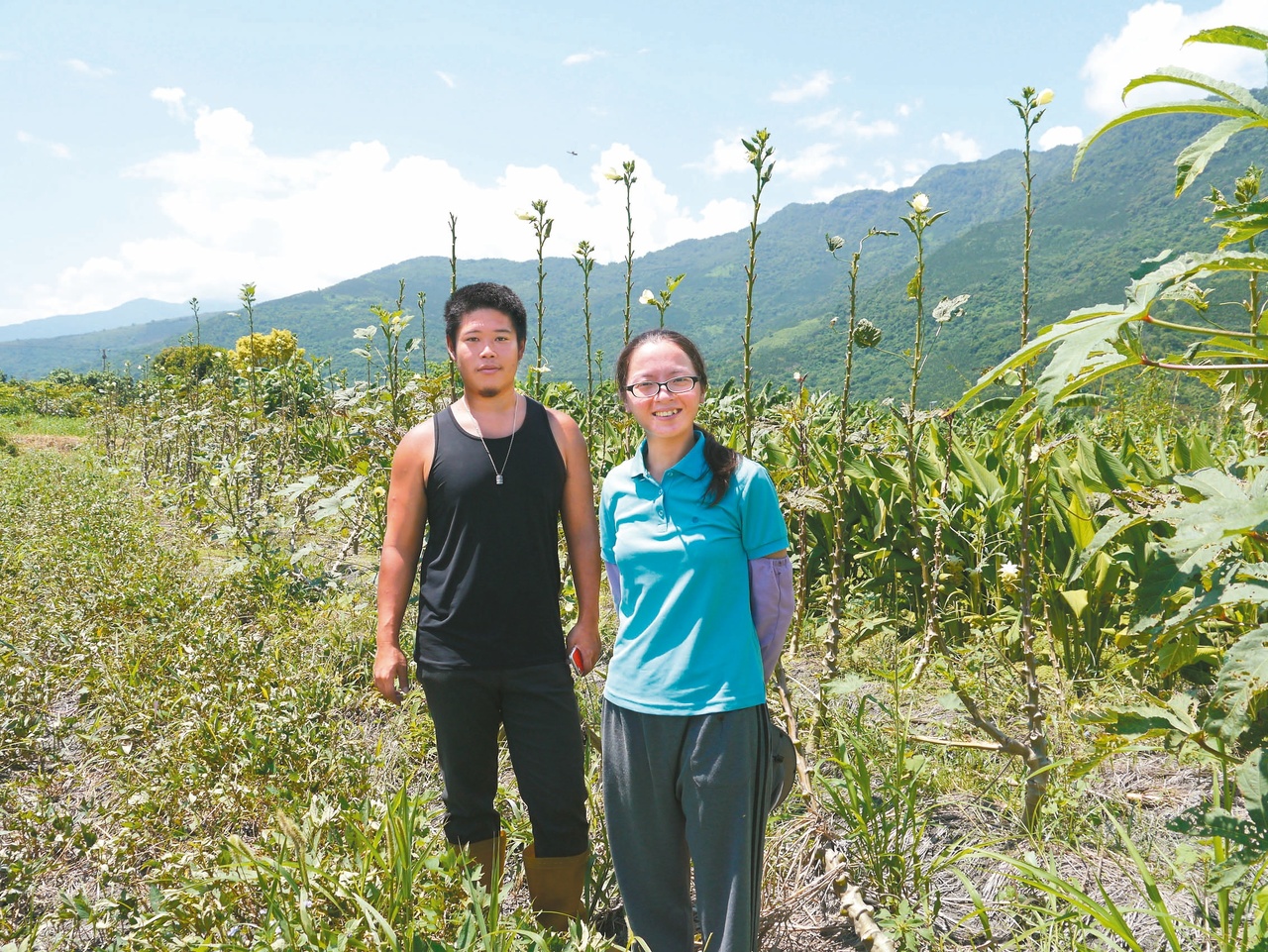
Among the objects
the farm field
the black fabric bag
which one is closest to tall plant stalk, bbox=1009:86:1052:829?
the farm field

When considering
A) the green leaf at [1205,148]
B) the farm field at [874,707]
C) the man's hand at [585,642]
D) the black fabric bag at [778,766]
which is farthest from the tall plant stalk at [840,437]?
the green leaf at [1205,148]

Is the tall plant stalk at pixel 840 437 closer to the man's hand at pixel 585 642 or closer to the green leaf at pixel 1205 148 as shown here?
the man's hand at pixel 585 642

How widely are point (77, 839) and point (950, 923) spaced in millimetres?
2422

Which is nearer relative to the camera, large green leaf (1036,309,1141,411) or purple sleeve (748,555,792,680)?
large green leaf (1036,309,1141,411)

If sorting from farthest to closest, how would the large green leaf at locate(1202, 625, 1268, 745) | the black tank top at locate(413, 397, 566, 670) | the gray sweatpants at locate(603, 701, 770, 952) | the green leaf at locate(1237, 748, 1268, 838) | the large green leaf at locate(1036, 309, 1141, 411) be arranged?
the black tank top at locate(413, 397, 566, 670)
the gray sweatpants at locate(603, 701, 770, 952)
the green leaf at locate(1237, 748, 1268, 838)
the large green leaf at locate(1202, 625, 1268, 745)
the large green leaf at locate(1036, 309, 1141, 411)

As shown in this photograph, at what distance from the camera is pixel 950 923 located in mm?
2195

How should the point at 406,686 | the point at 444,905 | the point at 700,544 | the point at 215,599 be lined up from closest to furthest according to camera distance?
the point at 700,544
the point at 444,905
the point at 406,686
the point at 215,599

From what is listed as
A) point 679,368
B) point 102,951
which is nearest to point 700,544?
point 679,368

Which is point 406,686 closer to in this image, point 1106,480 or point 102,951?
point 102,951

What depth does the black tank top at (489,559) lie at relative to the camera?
219 cm

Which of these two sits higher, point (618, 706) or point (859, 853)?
point (618, 706)

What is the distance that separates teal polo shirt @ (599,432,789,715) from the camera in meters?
1.83

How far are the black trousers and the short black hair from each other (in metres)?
0.93

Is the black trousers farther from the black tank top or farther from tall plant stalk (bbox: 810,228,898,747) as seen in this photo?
tall plant stalk (bbox: 810,228,898,747)
